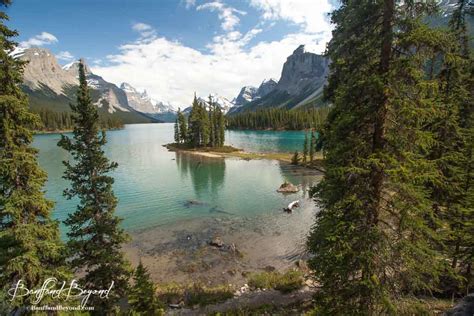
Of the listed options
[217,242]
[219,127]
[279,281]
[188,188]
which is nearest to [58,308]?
[279,281]

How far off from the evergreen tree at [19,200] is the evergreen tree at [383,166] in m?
12.9

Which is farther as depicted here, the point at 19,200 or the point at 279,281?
the point at 279,281

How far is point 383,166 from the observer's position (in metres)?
8.30

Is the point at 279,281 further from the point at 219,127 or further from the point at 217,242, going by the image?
the point at 219,127

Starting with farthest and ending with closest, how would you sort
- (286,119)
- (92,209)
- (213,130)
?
(286,119), (213,130), (92,209)

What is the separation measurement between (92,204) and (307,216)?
29029 millimetres

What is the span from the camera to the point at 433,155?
19188 mm

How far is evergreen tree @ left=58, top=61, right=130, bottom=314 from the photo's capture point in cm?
1491

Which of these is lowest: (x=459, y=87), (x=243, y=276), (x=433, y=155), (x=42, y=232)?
(x=243, y=276)

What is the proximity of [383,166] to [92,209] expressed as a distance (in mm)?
15196

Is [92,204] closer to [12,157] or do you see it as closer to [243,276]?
[12,157]

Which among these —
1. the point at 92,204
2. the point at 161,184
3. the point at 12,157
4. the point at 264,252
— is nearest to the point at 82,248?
the point at 92,204

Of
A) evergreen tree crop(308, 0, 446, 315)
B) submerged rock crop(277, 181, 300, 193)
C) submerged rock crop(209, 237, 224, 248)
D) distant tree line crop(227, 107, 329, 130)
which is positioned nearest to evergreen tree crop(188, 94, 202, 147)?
submerged rock crop(277, 181, 300, 193)

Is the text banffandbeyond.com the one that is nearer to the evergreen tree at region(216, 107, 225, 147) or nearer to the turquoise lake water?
the turquoise lake water
